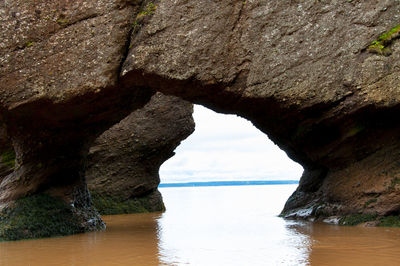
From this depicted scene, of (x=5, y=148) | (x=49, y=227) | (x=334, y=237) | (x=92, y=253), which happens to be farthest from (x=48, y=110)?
(x=334, y=237)

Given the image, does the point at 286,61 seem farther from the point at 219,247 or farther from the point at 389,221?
the point at 219,247

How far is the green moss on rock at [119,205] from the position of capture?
60.7 feet

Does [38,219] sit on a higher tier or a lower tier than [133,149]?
lower

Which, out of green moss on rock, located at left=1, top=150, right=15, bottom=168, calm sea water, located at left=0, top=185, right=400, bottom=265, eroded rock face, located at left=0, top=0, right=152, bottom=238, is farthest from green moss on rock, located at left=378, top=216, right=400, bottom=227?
green moss on rock, located at left=1, top=150, right=15, bottom=168

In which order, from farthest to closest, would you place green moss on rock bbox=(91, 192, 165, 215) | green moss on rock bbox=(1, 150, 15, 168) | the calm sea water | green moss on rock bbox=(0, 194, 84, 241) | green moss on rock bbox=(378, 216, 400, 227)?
1. green moss on rock bbox=(91, 192, 165, 215)
2. green moss on rock bbox=(1, 150, 15, 168)
3. green moss on rock bbox=(378, 216, 400, 227)
4. green moss on rock bbox=(0, 194, 84, 241)
5. the calm sea water

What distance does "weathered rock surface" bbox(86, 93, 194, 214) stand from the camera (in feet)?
61.0

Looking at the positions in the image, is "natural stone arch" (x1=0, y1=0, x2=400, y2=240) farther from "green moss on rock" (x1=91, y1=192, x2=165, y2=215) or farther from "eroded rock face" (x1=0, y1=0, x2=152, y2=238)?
"green moss on rock" (x1=91, y1=192, x2=165, y2=215)

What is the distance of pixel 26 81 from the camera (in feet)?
31.7

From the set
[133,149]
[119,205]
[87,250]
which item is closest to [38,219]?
[87,250]

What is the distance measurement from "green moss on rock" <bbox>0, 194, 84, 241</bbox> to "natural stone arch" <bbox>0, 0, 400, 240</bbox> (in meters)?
0.27

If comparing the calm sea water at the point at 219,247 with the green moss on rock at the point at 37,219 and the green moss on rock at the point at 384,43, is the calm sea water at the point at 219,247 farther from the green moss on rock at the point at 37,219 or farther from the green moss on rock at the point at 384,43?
the green moss on rock at the point at 384,43

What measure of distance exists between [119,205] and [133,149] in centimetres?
241

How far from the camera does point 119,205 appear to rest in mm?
Answer: 18844

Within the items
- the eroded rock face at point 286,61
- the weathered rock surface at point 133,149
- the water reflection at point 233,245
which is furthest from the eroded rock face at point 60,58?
the weathered rock surface at point 133,149
